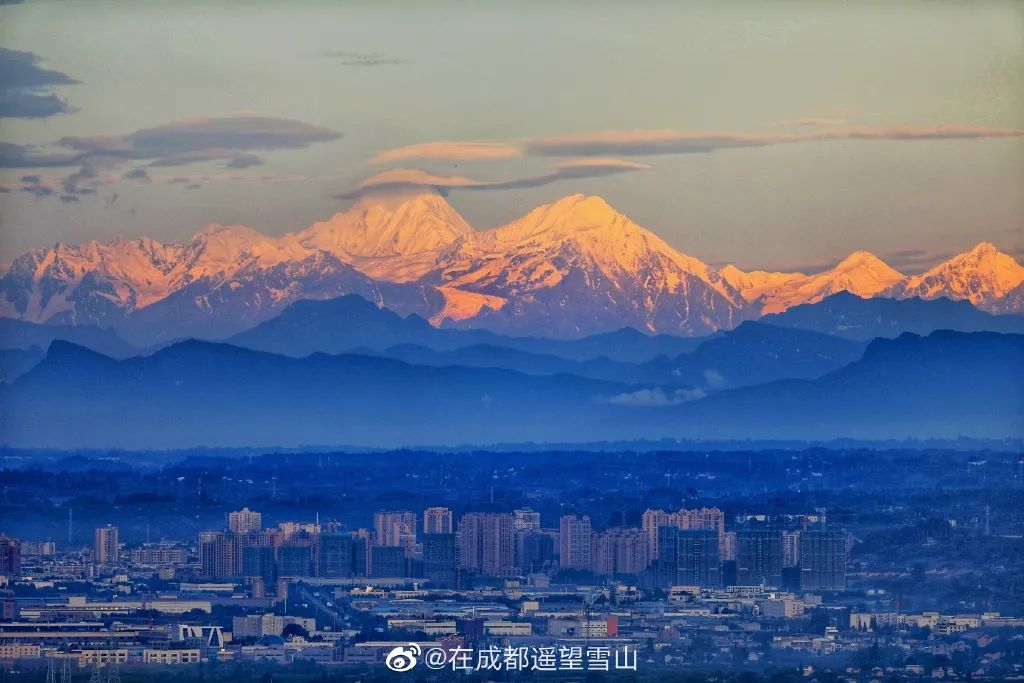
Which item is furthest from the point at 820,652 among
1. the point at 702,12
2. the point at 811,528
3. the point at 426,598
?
the point at 702,12

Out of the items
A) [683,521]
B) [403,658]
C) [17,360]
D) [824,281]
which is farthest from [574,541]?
[17,360]

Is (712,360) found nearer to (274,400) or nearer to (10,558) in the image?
(274,400)

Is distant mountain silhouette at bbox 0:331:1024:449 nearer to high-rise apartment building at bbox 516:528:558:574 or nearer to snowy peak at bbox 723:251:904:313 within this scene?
snowy peak at bbox 723:251:904:313

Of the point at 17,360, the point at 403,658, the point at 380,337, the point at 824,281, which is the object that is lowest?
the point at 403,658

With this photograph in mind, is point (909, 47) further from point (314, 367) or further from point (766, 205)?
point (314, 367)

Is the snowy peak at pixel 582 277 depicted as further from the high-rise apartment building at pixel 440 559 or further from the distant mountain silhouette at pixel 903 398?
the high-rise apartment building at pixel 440 559

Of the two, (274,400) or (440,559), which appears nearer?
(440,559)

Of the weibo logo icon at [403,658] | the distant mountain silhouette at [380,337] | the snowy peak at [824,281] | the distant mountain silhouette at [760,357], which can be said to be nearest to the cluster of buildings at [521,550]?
the weibo logo icon at [403,658]
